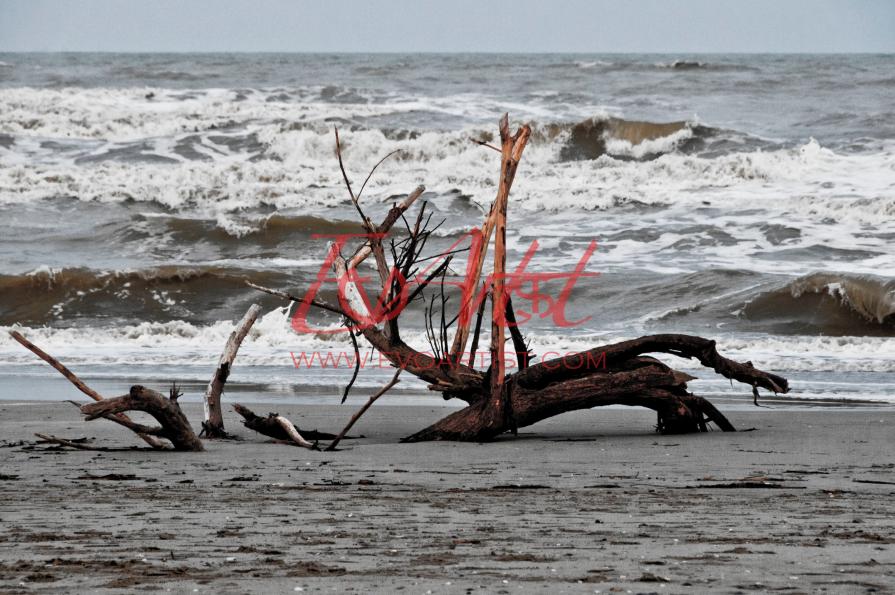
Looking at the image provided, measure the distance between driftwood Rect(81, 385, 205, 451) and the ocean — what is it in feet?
9.90

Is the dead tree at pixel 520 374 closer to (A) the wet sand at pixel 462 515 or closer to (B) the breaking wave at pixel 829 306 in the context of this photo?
(A) the wet sand at pixel 462 515

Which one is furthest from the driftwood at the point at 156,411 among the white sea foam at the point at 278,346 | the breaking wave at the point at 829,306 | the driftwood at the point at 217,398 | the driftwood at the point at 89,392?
the breaking wave at the point at 829,306

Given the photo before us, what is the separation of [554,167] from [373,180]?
153 inches

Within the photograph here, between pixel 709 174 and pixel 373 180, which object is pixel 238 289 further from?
pixel 709 174

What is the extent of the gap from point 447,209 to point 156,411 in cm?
1543

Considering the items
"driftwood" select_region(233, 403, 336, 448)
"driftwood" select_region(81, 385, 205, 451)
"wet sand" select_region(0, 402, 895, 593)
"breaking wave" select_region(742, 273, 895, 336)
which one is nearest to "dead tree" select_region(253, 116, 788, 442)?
"wet sand" select_region(0, 402, 895, 593)

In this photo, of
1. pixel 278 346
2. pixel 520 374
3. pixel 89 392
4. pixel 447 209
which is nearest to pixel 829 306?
pixel 278 346

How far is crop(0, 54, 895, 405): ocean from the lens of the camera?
461 inches

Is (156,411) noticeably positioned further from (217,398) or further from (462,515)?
(462,515)

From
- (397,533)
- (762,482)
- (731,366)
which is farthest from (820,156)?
(397,533)

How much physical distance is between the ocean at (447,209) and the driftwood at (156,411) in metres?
3.02

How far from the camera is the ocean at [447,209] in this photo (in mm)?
11719

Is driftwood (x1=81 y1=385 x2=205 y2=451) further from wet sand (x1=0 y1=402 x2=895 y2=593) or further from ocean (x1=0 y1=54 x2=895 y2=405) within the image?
ocean (x1=0 y1=54 x2=895 y2=405)

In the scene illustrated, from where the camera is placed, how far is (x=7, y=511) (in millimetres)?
4117
